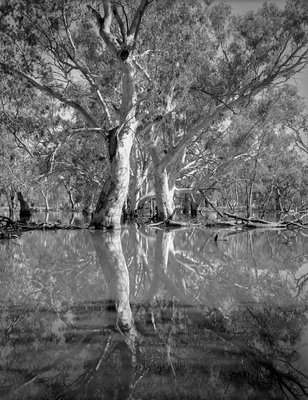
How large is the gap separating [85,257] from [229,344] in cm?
375

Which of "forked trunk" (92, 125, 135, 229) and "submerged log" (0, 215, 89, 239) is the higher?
"forked trunk" (92, 125, 135, 229)

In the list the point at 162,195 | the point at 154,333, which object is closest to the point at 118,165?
the point at 162,195

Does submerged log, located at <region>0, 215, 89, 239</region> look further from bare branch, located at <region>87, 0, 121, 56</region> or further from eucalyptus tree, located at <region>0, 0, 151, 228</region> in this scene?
bare branch, located at <region>87, 0, 121, 56</region>

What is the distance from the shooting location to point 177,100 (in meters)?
15.8

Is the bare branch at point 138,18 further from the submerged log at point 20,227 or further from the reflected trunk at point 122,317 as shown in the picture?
the reflected trunk at point 122,317

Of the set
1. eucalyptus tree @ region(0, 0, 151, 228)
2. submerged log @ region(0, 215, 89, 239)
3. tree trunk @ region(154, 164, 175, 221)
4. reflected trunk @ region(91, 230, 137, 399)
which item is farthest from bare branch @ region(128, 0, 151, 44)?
reflected trunk @ region(91, 230, 137, 399)

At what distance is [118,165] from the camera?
11.3m

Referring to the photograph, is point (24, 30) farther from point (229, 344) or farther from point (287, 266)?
point (229, 344)

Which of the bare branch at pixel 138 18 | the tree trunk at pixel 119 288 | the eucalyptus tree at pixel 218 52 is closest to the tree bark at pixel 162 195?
the eucalyptus tree at pixel 218 52

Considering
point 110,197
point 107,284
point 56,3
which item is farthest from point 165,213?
point 107,284

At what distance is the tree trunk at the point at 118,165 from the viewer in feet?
37.1

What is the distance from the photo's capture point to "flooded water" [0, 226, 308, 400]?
1.44m

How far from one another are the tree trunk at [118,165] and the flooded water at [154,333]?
7.12m

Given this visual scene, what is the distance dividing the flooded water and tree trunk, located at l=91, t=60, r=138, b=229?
712cm
